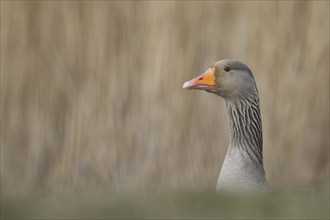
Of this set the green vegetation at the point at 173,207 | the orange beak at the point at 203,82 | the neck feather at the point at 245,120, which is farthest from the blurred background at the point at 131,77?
the green vegetation at the point at 173,207

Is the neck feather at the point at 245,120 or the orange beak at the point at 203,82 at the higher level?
the orange beak at the point at 203,82

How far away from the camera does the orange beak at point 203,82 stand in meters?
4.88

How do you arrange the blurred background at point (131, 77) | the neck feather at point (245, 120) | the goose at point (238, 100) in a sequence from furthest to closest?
1. the blurred background at point (131, 77)
2. the neck feather at point (245, 120)
3. the goose at point (238, 100)

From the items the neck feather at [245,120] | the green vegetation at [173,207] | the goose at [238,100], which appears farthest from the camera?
the neck feather at [245,120]

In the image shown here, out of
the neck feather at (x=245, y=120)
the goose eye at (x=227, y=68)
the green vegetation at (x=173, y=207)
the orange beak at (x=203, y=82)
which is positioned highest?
the goose eye at (x=227, y=68)

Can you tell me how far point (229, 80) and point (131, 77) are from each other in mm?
1322

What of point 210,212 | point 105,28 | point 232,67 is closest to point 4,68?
point 105,28

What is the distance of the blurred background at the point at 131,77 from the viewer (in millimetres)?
6094

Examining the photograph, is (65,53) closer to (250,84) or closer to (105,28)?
(105,28)

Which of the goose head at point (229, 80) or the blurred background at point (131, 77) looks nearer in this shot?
the goose head at point (229, 80)

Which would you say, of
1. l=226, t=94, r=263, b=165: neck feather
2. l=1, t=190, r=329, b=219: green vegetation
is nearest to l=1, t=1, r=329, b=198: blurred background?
l=226, t=94, r=263, b=165: neck feather

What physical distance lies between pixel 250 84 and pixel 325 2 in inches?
52.5

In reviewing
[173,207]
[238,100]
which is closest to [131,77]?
[238,100]

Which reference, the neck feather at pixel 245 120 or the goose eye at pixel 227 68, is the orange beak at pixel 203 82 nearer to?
the goose eye at pixel 227 68
